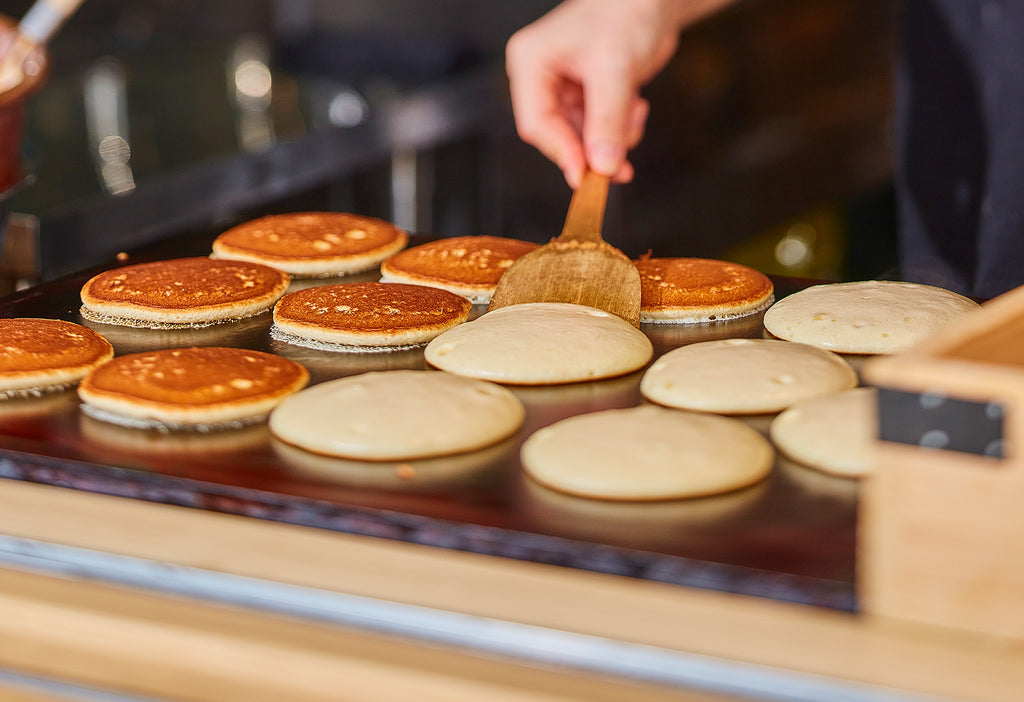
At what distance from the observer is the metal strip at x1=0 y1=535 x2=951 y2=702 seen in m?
0.77

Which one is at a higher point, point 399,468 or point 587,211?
point 587,211

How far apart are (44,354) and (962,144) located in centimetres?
157

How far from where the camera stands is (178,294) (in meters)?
1.55

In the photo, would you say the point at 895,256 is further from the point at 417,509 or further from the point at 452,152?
the point at 417,509

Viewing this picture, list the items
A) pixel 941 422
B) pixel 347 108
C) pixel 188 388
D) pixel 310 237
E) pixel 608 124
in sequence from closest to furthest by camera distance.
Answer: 1. pixel 941 422
2. pixel 188 388
3. pixel 608 124
4. pixel 310 237
5. pixel 347 108

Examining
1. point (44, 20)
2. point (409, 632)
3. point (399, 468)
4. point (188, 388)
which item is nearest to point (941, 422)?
point (409, 632)

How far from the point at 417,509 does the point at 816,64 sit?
134 inches

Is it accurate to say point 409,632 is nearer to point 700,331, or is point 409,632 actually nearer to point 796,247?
point 700,331

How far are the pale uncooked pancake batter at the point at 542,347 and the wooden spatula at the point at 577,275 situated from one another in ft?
0.25

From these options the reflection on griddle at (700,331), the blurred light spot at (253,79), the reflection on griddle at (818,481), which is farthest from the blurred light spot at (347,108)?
the reflection on griddle at (818,481)

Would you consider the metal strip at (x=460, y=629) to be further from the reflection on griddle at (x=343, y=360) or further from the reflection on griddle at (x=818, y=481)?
the reflection on griddle at (x=343, y=360)

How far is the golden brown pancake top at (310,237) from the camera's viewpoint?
1.79m

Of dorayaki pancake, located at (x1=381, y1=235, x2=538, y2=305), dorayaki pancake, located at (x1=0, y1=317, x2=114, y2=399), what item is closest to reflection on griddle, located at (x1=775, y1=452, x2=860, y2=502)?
dorayaki pancake, located at (x1=381, y1=235, x2=538, y2=305)

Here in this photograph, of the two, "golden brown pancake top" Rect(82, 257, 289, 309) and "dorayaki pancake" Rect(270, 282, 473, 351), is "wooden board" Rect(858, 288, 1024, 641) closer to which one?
"dorayaki pancake" Rect(270, 282, 473, 351)
